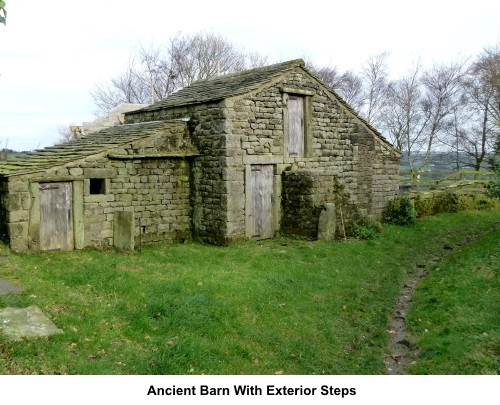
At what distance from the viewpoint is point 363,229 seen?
14539 millimetres

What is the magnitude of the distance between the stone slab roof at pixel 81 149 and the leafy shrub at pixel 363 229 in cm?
614

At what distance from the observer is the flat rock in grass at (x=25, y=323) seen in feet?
19.2

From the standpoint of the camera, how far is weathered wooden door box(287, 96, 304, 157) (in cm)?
1427

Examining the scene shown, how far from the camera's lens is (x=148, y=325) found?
6.93 metres

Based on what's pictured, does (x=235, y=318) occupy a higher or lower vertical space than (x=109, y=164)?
lower

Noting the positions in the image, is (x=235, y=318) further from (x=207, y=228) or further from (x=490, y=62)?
(x=490, y=62)

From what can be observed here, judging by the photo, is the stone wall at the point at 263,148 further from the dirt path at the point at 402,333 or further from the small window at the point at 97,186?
the dirt path at the point at 402,333

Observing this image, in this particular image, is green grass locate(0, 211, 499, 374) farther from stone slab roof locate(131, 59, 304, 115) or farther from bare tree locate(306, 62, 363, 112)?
bare tree locate(306, 62, 363, 112)

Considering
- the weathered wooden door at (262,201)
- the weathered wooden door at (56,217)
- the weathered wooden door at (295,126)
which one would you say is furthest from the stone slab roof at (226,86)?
the weathered wooden door at (56,217)

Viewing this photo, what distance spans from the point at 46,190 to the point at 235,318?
592 cm

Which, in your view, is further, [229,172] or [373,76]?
[373,76]

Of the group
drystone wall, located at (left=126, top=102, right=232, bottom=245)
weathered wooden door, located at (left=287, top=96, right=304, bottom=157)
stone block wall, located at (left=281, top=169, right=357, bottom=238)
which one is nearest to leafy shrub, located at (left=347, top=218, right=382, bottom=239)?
stone block wall, located at (left=281, top=169, right=357, bottom=238)

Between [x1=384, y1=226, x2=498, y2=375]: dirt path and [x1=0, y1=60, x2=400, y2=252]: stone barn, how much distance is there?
282 centimetres
